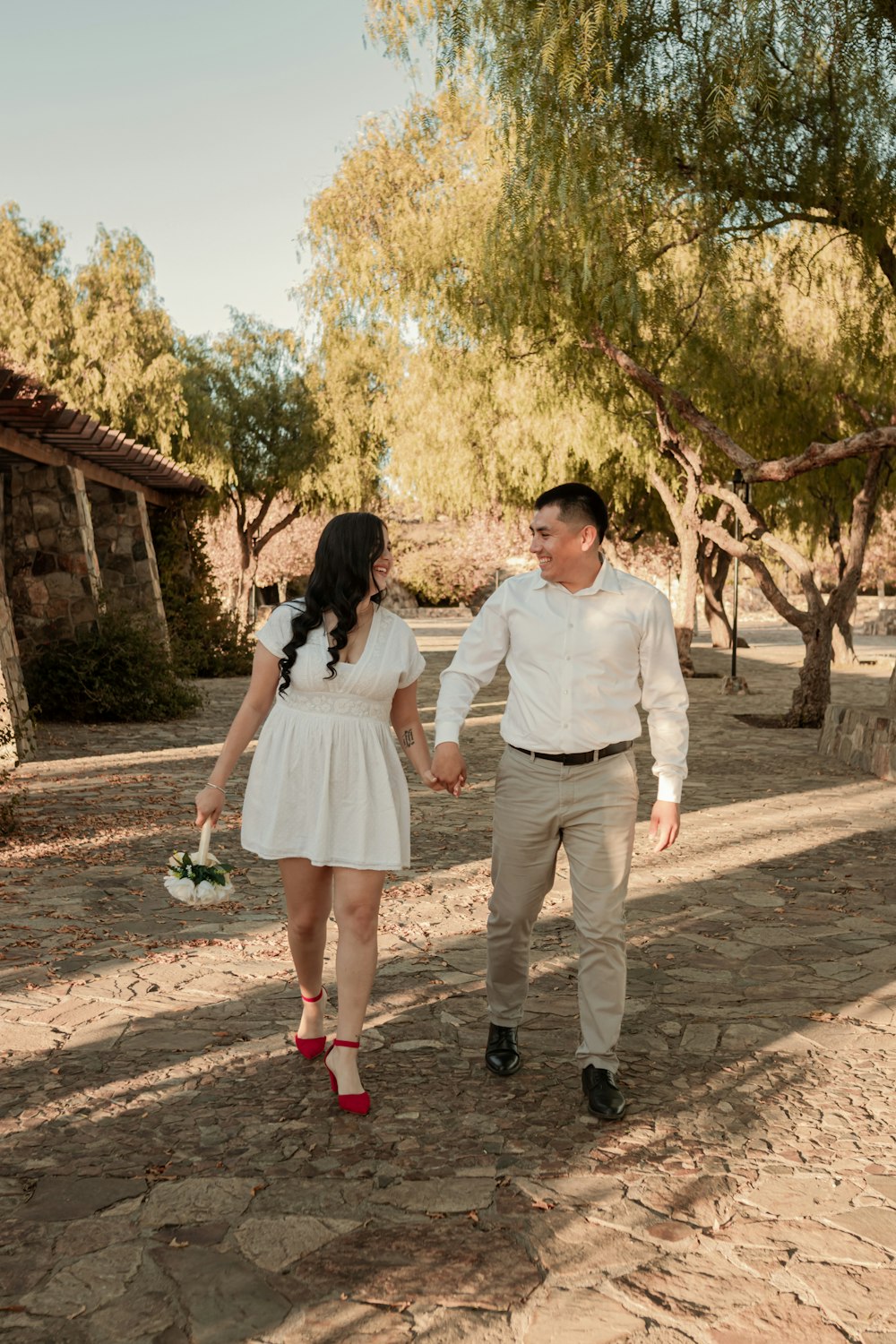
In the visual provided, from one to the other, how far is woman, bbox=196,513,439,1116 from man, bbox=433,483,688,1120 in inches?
10.1

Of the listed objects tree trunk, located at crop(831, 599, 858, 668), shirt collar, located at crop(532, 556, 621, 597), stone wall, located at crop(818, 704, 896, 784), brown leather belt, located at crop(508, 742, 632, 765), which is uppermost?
shirt collar, located at crop(532, 556, 621, 597)

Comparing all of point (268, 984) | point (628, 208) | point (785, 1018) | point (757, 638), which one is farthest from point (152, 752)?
point (757, 638)

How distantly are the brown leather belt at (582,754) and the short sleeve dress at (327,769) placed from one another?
487mm

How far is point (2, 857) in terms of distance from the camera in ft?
25.0

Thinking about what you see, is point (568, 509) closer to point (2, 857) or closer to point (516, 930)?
point (516, 930)

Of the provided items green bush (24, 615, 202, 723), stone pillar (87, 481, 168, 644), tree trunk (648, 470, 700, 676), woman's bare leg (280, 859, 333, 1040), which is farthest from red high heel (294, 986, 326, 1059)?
tree trunk (648, 470, 700, 676)

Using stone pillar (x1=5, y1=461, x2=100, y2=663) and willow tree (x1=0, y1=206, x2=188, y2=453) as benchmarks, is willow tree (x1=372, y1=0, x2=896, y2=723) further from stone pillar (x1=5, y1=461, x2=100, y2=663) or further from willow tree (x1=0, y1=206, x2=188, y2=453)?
willow tree (x1=0, y1=206, x2=188, y2=453)

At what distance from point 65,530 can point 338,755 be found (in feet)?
41.6

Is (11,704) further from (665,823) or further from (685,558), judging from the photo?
(685,558)

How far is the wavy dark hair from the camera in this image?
398 cm

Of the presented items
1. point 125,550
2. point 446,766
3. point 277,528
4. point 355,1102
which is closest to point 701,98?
point 446,766

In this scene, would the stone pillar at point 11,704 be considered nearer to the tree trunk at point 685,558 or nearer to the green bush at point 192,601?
the green bush at point 192,601

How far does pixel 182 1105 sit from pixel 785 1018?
2.25 meters


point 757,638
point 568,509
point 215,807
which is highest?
point 568,509
